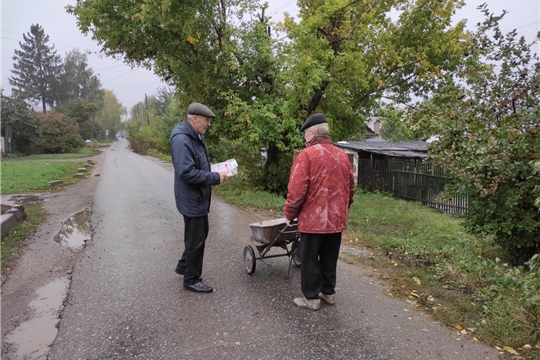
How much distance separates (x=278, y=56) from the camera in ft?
37.0

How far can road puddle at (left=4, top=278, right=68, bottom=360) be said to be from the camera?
3043 mm

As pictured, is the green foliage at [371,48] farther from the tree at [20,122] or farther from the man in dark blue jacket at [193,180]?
the tree at [20,122]

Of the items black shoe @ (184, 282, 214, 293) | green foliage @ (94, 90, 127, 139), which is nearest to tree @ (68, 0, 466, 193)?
black shoe @ (184, 282, 214, 293)

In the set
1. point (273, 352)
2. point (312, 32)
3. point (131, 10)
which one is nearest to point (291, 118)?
point (312, 32)

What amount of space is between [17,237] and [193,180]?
14.4ft

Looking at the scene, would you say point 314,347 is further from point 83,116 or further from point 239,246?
point 83,116

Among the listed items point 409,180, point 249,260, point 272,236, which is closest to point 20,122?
point 409,180

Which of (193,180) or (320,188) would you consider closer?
(320,188)

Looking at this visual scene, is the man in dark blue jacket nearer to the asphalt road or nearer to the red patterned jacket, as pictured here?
the asphalt road

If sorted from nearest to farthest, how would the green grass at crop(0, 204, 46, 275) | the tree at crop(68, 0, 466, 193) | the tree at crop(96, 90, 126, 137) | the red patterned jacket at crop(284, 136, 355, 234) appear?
the red patterned jacket at crop(284, 136, 355, 234) → the green grass at crop(0, 204, 46, 275) → the tree at crop(68, 0, 466, 193) → the tree at crop(96, 90, 126, 137)

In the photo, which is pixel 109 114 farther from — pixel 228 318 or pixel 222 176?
pixel 228 318

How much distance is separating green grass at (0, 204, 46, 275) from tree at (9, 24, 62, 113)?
212ft

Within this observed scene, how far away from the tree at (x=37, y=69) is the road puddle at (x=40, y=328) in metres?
69.4

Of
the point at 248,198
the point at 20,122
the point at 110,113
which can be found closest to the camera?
the point at 248,198
